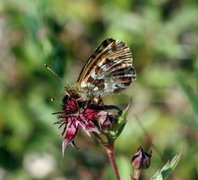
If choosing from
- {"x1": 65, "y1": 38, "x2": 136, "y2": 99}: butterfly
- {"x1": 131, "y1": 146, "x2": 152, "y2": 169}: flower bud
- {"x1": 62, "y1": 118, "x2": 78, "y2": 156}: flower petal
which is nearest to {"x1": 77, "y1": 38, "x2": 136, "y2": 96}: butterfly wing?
{"x1": 65, "y1": 38, "x2": 136, "y2": 99}: butterfly

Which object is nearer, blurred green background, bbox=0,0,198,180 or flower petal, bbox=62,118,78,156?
flower petal, bbox=62,118,78,156

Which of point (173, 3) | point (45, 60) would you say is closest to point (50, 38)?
point (45, 60)

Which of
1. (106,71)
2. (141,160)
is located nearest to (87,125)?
(141,160)

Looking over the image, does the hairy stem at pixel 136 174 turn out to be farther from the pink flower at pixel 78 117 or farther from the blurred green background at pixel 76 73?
the blurred green background at pixel 76 73

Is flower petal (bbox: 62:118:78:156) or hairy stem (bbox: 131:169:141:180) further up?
flower petal (bbox: 62:118:78:156)

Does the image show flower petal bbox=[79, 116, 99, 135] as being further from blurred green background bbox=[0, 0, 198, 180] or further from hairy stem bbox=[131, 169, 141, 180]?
blurred green background bbox=[0, 0, 198, 180]

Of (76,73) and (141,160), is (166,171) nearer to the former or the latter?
(141,160)

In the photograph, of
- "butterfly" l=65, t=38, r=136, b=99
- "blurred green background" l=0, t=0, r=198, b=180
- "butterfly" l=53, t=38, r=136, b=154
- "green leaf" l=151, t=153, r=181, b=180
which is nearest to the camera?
"green leaf" l=151, t=153, r=181, b=180
